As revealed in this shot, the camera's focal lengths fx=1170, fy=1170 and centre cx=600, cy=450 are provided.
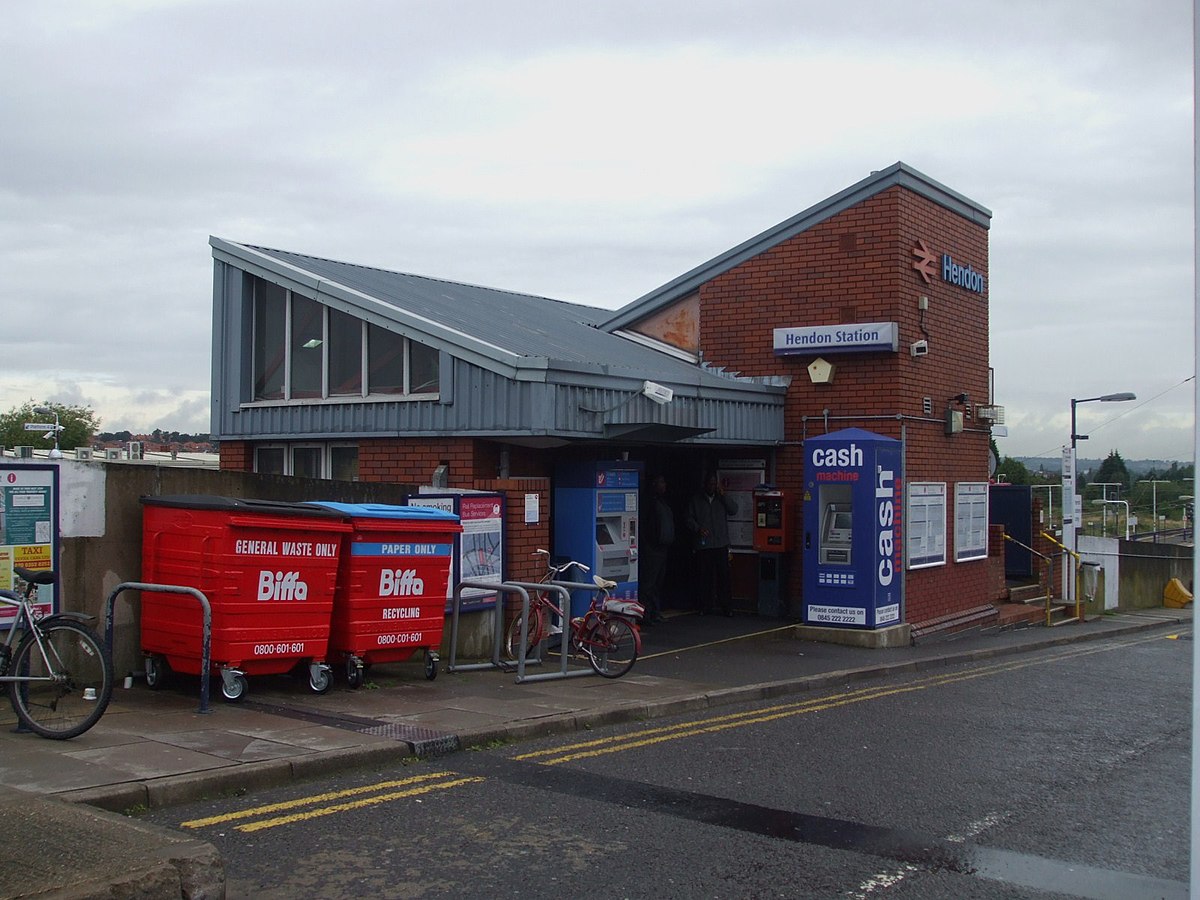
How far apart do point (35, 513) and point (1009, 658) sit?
12.1m

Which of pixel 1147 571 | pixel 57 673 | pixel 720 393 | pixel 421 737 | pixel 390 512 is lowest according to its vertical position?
pixel 1147 571

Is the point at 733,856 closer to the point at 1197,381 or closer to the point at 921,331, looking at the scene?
the point at 1197,381

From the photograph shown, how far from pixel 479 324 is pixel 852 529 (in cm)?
554

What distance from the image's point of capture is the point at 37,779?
654 cm

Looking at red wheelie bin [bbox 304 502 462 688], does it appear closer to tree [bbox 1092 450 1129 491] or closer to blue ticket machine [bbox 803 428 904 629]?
blue ticket machine [bbox 803 428 904 629]

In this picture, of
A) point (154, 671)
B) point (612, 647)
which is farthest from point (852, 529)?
point (154, 671)

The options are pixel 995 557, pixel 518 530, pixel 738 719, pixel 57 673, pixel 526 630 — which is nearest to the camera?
pixel 57 673

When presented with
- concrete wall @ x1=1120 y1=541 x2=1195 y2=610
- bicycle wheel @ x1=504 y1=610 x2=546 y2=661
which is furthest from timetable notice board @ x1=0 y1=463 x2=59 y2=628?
concrete wall @ x1=1120 y1=541 x2=1195 y2=610

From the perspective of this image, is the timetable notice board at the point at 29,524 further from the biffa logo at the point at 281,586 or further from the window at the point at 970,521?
the window at the point at 970,521

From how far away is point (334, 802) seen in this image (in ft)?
22.2

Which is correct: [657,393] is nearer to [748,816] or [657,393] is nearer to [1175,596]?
[748,816]

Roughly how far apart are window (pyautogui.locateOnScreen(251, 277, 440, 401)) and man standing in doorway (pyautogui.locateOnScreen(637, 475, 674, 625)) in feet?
11.0

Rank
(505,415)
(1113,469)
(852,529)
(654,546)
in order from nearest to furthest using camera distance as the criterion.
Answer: (505,415) → (654,546) → (852,529) → (1113,469)

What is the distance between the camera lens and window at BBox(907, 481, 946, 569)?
16.4m
